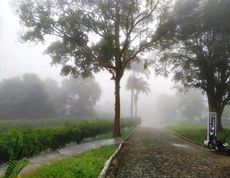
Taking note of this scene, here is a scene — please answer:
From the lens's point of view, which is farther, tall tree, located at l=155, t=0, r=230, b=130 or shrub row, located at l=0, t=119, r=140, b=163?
tall tree, located at l=155, t=0, r=230, b=130

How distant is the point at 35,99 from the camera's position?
71.5 meters

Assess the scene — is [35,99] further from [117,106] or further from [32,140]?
[32,140]

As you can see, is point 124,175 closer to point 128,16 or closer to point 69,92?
point 128,16

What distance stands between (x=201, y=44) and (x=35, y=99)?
54.5 meters

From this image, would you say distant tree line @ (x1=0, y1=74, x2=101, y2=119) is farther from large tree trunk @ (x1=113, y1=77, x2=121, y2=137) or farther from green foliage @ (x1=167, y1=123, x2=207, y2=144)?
large tree trunk @ (x1=113, y1=77, x2=121, y2=137)

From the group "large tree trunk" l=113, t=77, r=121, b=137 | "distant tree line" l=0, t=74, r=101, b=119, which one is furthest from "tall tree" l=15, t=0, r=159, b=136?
"distant tree line" l=0, t=74, r=101, b=119

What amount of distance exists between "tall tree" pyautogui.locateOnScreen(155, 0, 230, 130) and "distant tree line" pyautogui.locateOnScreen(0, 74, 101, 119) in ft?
163

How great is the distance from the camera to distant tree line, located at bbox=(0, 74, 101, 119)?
2694 inches

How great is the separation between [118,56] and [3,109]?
53.2 m

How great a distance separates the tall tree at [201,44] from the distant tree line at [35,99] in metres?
49.8

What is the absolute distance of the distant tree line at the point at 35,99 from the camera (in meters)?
68.4

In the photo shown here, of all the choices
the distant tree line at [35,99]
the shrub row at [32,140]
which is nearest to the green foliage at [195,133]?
the shrub row at [32,140]

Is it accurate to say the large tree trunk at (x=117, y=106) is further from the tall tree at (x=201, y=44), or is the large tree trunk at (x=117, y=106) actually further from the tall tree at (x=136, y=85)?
the tall tree at (x=136, y=85)

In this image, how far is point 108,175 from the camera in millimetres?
9469
